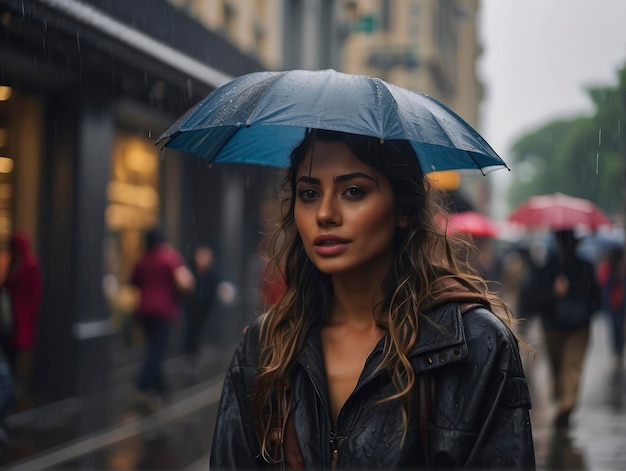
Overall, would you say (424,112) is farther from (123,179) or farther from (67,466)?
(123,179)

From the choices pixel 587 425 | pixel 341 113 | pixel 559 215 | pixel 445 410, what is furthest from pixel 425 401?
pixel 559 215

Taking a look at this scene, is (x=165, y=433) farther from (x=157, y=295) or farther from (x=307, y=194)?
(x=307, y=194)

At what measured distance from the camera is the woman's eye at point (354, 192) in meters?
2.57

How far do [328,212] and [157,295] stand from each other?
8936 mm

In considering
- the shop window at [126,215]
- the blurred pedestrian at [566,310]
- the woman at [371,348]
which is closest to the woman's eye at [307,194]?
the woman at [371,348]

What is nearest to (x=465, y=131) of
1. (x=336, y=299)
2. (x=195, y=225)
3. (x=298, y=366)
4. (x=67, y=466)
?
(x=336, y=299)

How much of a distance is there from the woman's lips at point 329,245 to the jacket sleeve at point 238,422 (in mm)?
333

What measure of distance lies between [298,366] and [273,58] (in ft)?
62.6

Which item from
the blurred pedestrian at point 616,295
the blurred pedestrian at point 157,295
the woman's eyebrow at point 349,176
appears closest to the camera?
the woman's eyebrow at point 349,176

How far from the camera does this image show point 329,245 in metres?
2.56

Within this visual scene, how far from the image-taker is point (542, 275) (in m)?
10.0

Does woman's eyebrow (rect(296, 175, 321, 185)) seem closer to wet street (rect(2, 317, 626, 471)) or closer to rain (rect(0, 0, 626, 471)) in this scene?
rain (rect(0, 0, 626, 471))

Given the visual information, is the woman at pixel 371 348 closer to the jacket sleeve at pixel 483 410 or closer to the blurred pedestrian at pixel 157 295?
the jacket sleeve at pixel 483 410

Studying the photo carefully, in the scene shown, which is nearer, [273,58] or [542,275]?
[542,275]
